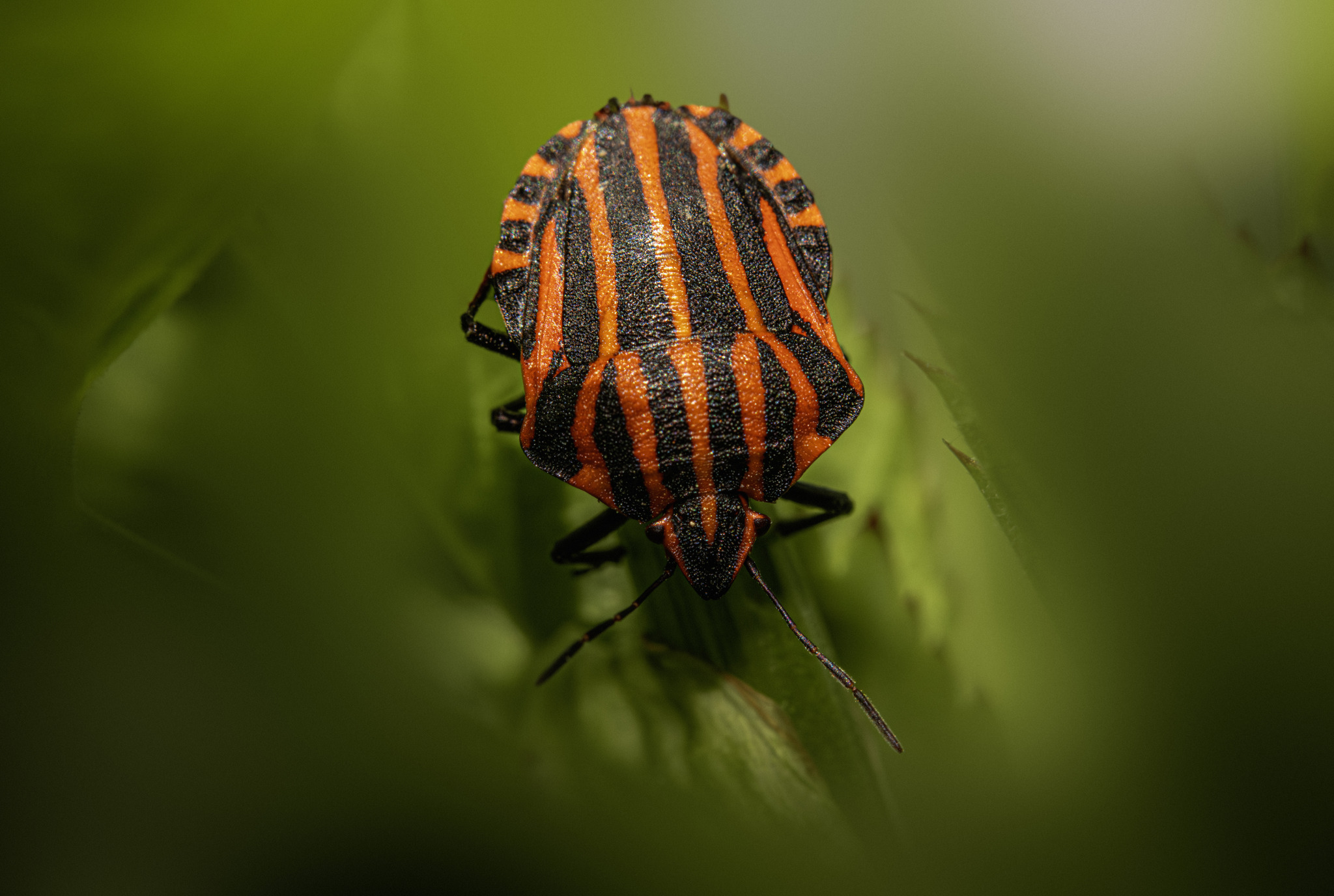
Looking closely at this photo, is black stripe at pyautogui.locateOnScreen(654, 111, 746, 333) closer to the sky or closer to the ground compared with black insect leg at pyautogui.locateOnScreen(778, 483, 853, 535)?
closer to the sky

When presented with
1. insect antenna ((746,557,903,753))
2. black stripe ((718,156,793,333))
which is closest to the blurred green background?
insect antenna ((746,557,903,753))

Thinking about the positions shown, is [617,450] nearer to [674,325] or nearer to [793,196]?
[674,325]

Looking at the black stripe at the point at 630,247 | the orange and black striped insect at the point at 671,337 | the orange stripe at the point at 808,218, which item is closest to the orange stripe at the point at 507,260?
the orange and black striped insect at the point at 671,337

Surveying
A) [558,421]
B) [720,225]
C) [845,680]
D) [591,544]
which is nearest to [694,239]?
[720,225]

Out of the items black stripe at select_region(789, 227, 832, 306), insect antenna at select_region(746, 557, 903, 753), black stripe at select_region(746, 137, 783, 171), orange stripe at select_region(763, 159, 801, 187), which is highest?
black stripe at select_region(746, 137, 783, 171)

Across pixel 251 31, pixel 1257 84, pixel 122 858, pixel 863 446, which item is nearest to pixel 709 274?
pixel 863 446

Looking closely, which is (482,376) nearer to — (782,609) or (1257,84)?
(782,609)

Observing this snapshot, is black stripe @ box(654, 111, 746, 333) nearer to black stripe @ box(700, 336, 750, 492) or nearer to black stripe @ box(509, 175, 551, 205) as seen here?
black stripe @ box(700, 336, 750, 492)

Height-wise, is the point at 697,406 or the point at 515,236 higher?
the point at 515,236
